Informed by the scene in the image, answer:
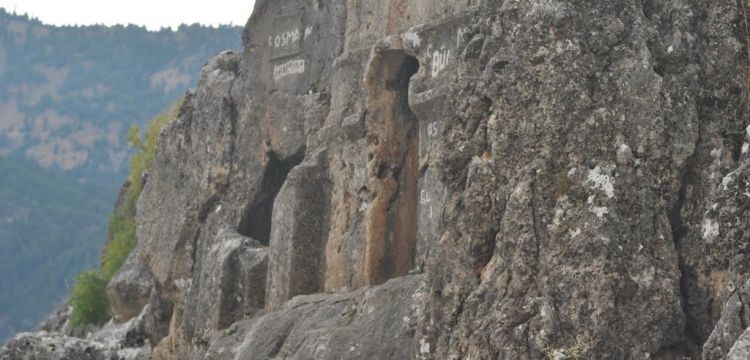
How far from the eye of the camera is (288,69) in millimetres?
33125

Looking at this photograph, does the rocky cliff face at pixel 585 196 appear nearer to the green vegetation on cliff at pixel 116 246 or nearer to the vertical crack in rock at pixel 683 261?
the vertical crack in rock at pixel 683 261

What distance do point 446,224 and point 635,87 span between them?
6.58 ft

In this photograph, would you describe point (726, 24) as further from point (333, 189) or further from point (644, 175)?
point (333, 189)

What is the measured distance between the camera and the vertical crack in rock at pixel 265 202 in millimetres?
33312

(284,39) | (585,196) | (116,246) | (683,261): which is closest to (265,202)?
(284,39)

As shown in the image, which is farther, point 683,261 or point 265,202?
point 265,202

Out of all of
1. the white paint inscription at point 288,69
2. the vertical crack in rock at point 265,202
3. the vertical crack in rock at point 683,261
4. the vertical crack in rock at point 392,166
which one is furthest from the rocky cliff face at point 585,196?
the vertical crack in rock at point 265,202

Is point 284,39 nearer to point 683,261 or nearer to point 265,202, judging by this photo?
point 265,202

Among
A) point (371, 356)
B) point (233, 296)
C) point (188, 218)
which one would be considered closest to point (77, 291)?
point (188, 218)

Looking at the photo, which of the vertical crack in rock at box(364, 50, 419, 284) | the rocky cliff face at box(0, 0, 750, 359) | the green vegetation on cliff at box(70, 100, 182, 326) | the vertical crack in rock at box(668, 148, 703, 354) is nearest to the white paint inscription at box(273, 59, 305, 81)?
the vertical crack in rock at box(364, 50, 419, 284)

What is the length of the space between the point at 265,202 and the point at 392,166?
6.07 m

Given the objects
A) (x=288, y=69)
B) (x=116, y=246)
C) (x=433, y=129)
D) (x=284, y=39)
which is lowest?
(x=433, y=129)

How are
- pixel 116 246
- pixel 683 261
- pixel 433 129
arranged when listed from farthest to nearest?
pixel 116 246 → pixel 433 129 → pixel 683 261

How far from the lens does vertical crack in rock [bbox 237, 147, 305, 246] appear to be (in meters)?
33.3
